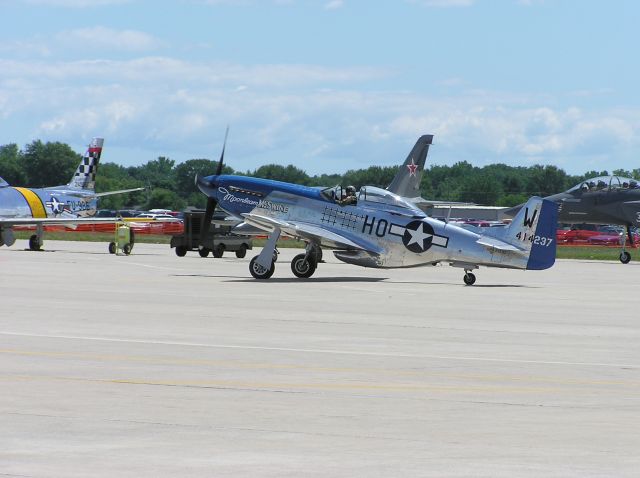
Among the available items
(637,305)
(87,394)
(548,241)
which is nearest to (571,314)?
(637,305)

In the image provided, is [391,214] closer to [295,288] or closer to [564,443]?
[295,288]

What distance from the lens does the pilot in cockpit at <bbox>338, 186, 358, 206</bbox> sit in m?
30.9

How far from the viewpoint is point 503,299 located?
25.2 metres

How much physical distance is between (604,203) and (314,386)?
128 ft

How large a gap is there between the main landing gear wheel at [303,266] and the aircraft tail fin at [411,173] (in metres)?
21.8

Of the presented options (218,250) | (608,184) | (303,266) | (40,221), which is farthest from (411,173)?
(303,266)

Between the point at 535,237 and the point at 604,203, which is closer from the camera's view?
the point at 535,237

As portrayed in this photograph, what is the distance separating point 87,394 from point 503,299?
51.2 feet

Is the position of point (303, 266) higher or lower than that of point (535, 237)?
lower

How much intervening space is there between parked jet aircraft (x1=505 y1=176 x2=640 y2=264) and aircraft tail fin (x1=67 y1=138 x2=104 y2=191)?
21.0 metres

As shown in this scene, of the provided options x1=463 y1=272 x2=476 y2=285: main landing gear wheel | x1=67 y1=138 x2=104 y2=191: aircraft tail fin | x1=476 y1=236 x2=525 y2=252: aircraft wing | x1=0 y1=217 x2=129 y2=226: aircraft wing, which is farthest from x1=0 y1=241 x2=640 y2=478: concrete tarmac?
x1=67 y1=138 x2=104 y2=191: aircraft tail fin

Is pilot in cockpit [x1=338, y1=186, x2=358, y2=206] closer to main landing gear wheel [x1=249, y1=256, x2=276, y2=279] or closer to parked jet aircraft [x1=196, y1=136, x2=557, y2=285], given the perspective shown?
parked jet aircraft [x1=196, y1=136, x2=557, y2=285]

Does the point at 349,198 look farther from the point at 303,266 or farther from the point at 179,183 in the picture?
the point at 179,183

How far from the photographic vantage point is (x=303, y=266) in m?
31.5
